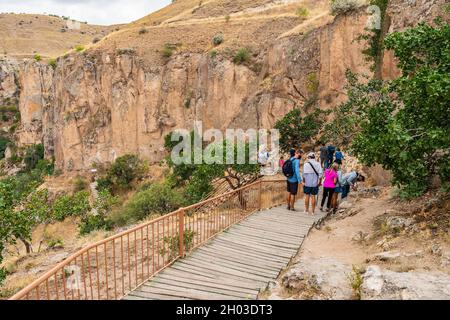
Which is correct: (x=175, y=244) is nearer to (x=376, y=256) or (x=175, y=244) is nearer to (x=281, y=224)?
(x=281, y=224)

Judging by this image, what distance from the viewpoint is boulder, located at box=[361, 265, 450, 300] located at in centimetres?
495

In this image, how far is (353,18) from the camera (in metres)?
23.5

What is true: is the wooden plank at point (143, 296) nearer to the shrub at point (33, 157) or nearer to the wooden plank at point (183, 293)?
the wooden plank at point (183, 293)

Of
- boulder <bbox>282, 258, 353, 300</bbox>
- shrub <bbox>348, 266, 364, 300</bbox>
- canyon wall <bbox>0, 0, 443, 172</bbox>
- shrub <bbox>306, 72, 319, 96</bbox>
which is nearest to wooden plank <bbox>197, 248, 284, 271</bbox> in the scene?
boulder <bbox>282, 258, 353, 300</bbox>

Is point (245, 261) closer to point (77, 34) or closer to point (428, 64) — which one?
point (428, 64)

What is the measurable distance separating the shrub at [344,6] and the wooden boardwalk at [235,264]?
18.0 meters

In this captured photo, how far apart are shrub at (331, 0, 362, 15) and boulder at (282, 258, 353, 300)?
2094cm

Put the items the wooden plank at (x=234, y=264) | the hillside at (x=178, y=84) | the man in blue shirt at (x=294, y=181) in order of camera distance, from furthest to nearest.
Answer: the hillside at (x=178, y=84) → the man in blue shirt at (x=294, y=181) → the wooden plank at (x=234, y=264)

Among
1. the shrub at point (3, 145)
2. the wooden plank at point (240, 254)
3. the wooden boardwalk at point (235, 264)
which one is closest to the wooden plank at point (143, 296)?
the wooden boardwalk at point (235, 264)

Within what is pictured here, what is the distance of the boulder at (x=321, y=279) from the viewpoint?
18.2 ft

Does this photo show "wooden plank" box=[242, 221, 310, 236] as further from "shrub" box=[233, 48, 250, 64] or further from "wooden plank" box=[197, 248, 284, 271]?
"shrub" box=[233, 48, 250, 64]

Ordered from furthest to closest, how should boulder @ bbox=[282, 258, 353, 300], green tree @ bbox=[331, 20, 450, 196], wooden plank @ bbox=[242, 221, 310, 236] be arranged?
wooden plank @ bbox=[242, 221, 310, 236] → green tree @ bbox=[331, 20, 450, 196] → boulder @ bbox=[282, 258, 353, 300]
